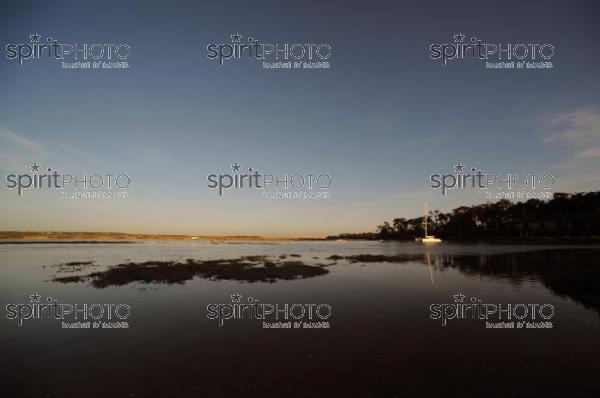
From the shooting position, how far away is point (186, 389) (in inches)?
424

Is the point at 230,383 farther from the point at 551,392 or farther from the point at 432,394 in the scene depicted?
the point at 551,392

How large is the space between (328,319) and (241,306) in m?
6.35

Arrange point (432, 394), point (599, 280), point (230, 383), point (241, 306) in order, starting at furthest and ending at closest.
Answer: point (599, 280) → point (241, 306) → point (230, 383) → point (432, 394)

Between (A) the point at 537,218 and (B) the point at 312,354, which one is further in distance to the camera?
(A) the point at 537,218

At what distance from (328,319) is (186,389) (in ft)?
33.6

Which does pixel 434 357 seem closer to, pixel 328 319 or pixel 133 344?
pixel 328 319

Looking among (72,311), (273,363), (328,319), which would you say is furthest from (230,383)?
(72,311)

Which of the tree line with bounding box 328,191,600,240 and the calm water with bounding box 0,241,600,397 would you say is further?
the tree line with bounding box 328,191,600,240

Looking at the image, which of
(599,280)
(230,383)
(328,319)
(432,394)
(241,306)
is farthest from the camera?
(599,280)

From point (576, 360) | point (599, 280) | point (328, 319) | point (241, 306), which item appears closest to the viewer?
point (576, 360)

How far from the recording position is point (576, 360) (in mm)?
12836

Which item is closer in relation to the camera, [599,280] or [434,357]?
[434,357]

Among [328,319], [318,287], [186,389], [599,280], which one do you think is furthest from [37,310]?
[599,280]

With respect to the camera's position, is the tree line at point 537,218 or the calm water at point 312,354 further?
the tree line at point 537,218
